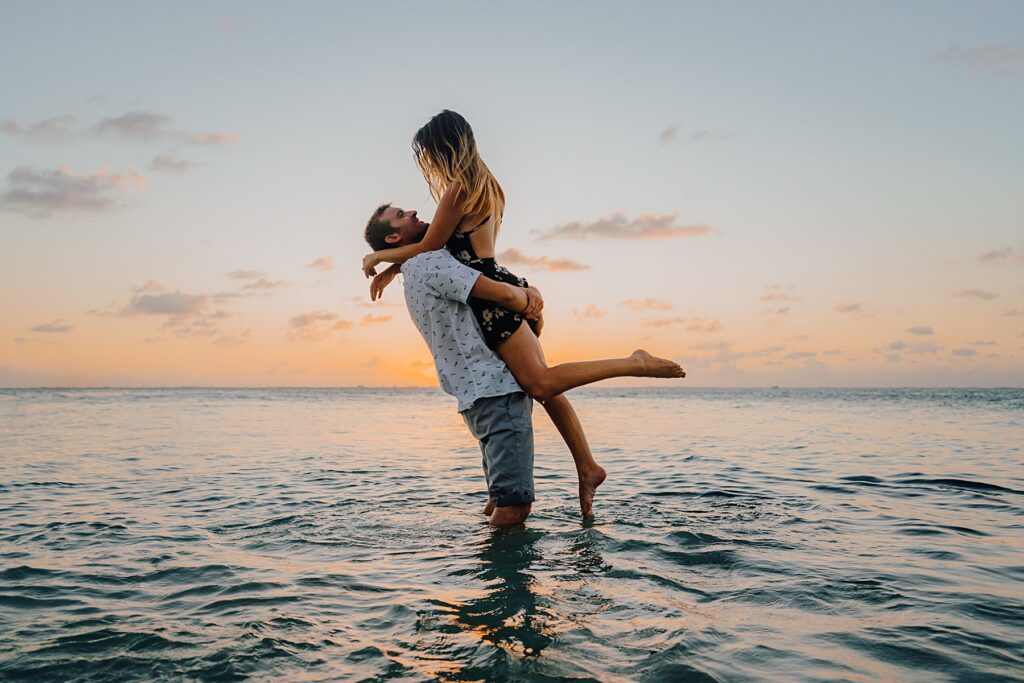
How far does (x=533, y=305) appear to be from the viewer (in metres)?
4.38

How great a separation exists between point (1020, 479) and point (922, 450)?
353cm

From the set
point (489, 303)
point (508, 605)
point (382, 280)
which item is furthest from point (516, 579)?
point (382, 280)

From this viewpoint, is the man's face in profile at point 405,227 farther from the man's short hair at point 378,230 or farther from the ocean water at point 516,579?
the ocean water at point 516,579

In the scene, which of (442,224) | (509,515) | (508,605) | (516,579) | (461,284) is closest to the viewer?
(508,605)

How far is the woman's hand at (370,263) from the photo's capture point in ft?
15.3

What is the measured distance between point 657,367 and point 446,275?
1.40m

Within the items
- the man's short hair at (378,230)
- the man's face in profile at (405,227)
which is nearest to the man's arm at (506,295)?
the man's face in profile at (405,227)

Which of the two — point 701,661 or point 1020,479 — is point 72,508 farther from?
point 1020,479

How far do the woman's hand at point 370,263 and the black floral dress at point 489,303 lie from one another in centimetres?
50

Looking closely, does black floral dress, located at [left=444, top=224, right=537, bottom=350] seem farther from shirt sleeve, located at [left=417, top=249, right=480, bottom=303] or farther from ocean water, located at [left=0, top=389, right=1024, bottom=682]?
ocean water, located at [left=0, top=389, right=1024, bottom=682]

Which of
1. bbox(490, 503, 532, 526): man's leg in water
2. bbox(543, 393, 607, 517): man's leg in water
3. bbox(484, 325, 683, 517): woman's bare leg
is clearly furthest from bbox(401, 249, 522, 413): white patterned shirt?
bbox(490, 503, 532, 526): man's leg in water

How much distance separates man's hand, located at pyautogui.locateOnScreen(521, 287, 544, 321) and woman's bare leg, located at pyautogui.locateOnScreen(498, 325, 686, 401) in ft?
0.36

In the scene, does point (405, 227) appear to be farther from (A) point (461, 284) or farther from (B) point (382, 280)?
(A) point (461, 284)

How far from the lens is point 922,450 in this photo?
10.6m
